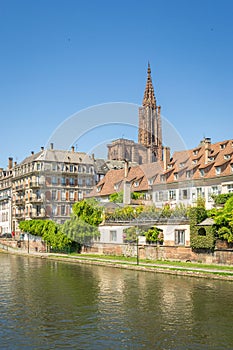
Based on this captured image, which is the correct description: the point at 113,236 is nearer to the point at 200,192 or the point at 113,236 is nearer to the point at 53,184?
the point at 200,192

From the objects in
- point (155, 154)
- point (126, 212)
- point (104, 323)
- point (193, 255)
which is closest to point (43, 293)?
point (104, 323)

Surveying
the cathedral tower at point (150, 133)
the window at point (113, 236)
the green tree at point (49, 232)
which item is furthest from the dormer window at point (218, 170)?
the cathedral tower at point (150, 133)

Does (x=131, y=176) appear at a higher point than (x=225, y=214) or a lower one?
higher

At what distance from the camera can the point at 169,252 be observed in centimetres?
5019

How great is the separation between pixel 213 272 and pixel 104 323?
17808 mm

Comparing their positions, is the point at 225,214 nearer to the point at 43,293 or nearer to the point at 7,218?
the point at 43,293

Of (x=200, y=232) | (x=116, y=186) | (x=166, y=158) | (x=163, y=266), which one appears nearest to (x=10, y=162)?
(x=116, y=186)

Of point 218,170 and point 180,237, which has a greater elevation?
point 218,170

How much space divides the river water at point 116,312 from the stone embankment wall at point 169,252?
624cm

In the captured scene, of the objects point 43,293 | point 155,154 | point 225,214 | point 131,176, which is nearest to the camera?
point 43,293

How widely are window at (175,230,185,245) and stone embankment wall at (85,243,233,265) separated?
636mm

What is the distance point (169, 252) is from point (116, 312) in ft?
81.5

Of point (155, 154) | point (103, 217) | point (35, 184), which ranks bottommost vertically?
point (103, 217)

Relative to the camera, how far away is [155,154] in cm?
11319
